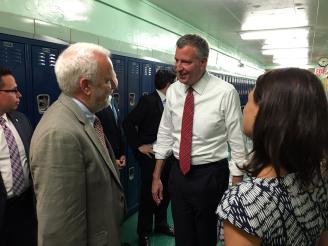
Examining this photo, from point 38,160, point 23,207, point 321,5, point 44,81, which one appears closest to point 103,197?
point 38,160

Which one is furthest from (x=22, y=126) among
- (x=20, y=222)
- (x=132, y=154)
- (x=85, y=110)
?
(x=132, y=154)

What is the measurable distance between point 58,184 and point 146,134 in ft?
5.83

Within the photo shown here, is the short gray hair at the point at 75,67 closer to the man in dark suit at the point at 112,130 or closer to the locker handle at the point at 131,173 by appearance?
the man in dark suit at the point at 112,130

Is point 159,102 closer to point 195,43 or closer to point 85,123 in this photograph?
point 195,43

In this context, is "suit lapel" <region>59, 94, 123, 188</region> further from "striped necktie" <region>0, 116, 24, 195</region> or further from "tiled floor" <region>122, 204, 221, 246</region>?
"tiled floor" <region>122, 204, 221, 246</region>

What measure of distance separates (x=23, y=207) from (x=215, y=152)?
131cm

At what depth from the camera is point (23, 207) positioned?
2.08 meters

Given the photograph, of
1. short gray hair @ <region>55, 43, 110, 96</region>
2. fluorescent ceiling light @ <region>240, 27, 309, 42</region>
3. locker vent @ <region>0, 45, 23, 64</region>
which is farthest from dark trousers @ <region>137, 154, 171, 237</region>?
fluorescent ceiling light @ <region>240, 27, 309, 42</region>

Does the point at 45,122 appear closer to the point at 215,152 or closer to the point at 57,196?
the point at 57,196

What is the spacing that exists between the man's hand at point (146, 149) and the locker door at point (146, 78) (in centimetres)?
112

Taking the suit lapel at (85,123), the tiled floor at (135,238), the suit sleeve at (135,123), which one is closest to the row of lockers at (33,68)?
the suit sleeve at (135,123)

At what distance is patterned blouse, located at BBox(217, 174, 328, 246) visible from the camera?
84 centimetres

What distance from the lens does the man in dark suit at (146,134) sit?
294cm

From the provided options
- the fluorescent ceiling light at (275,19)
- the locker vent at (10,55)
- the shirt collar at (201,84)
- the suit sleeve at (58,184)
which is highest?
the fluorescent ceiling light at (275,19)
